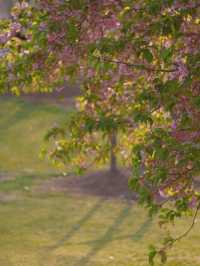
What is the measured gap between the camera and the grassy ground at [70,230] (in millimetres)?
13805

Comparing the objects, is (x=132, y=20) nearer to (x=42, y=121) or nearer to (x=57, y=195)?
(x=57, y=195)

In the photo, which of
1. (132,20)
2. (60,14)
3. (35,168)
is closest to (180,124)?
(132,20)

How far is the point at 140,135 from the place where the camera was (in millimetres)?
10258

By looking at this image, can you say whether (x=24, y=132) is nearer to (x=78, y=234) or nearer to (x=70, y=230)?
(x=70, y=230)

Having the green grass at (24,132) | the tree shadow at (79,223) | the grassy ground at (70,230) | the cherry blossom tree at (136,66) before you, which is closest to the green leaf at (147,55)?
the cherry blossom tree at (136,66)

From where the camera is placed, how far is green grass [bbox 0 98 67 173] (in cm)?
2334

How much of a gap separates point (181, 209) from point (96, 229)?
28.0 feet

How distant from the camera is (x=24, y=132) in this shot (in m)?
27.8

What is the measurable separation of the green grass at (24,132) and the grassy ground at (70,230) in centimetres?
56

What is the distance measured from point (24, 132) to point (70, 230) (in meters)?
12.2

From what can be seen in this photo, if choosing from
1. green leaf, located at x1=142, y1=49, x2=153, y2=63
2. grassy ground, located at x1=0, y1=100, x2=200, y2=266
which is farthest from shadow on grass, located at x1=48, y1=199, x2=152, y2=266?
green leaf, located at x1=142, y1=49, x2=153, y2=63

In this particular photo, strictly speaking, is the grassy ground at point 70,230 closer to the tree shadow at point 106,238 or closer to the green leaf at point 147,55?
the tree shadow at point 106,238

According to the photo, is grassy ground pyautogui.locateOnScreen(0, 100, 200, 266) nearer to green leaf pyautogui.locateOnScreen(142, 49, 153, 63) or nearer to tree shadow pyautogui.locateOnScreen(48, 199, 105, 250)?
tree shadow pyautogui.locateOnScreen(48, 199, 105, 250)

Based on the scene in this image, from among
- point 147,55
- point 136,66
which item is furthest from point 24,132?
point 147,55
